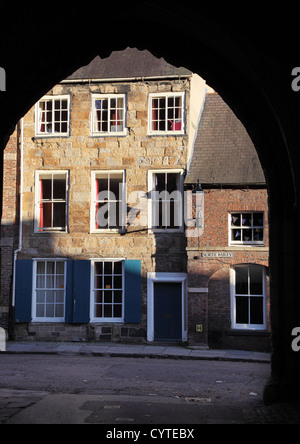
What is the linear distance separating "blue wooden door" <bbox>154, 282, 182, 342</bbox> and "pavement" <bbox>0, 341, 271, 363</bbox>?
465mm

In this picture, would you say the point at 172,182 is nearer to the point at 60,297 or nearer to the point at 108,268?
the point at 108,268

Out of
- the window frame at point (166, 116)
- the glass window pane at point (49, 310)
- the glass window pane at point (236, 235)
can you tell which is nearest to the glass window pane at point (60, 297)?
the glass window pane at point (49, 310)

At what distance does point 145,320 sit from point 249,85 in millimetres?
11698

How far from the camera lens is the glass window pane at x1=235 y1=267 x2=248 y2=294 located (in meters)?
18.8

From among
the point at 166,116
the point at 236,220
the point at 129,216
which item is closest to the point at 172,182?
the point at 129,216

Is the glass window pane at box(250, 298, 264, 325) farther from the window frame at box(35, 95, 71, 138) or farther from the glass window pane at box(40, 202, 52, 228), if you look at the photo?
the window frame at box(35, 95, 71, 138)

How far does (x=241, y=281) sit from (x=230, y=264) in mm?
677

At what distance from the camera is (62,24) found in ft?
26.7

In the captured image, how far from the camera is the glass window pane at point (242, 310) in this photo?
18.8 meters

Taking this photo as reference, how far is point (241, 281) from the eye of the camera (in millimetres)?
18828

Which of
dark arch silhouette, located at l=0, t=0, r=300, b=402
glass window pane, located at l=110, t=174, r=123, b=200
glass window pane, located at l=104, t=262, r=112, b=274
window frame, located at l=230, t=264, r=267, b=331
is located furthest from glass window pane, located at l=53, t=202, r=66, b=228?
dark arch silhouette, located at l=0, t=0, r=300, b=402

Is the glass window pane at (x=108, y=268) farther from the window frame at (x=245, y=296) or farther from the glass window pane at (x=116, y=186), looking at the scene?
the window frame at (x=245, y=296)
